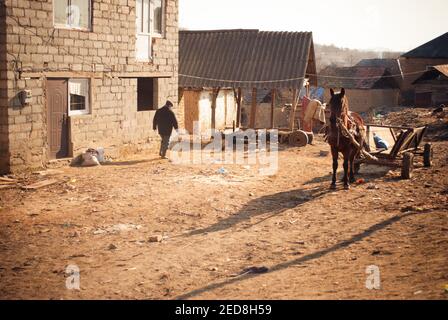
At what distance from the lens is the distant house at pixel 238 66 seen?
22.3 metres

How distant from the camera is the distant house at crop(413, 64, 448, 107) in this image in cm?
3878

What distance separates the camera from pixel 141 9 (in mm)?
17812

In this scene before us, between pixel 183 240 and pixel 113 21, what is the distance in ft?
34.4

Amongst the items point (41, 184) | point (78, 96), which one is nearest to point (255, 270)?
point (41, 184)

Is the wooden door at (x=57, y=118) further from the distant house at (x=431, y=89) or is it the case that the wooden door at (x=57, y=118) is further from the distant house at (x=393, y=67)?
the distant house at (x=393, y=67)

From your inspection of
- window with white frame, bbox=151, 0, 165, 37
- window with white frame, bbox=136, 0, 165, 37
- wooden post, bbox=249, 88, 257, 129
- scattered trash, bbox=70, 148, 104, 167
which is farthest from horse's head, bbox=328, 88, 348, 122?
wooden post, bbox=249, 88, 257, 129

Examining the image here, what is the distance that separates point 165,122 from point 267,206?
6.82 meters

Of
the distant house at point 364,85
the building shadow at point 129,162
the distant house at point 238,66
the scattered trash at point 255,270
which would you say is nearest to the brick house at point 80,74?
the building shadow at point 129,162

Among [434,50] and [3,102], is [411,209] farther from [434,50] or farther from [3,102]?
[434,50]

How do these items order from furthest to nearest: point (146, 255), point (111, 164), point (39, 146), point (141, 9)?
point (141, 9), point (111, 164), point (39, 146), point (146, 255)

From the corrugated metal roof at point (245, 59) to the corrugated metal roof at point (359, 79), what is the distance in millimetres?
20157
